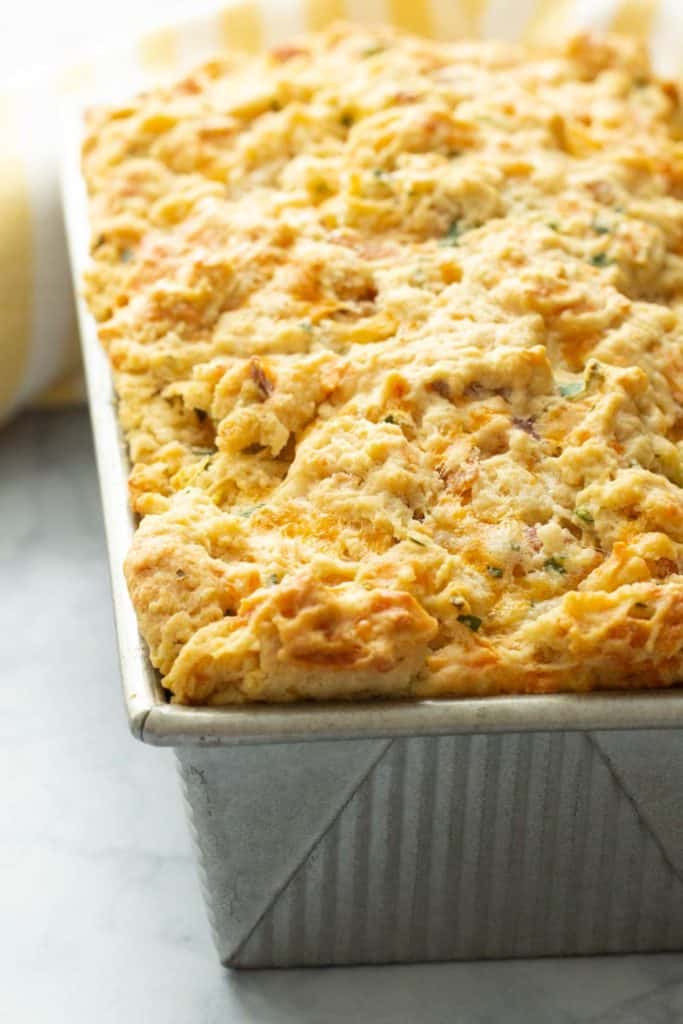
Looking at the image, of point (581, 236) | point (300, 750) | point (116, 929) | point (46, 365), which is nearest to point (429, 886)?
point (300, 750)

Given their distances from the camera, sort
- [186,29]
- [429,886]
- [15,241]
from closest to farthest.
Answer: [429,886] → [15,241] → [186,29]

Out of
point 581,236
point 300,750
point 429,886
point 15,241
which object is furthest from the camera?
point 15,241

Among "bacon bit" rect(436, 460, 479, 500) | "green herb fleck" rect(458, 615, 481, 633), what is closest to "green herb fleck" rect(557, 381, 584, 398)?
"bacon bit" rect(436, 460, 479, 500)

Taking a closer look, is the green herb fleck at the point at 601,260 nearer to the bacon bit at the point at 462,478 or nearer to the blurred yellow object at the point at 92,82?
the bacon bit at the point at 462,478

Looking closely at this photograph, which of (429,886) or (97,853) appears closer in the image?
(429,886)

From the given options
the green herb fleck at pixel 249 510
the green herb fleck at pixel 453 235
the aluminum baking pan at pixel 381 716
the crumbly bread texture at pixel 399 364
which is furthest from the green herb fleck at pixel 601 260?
the aluminum baking pan at pixel 381 716

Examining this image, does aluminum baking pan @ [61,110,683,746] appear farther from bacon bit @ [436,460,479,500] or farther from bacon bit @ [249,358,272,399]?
bacon bit @ [249,358,272,399]

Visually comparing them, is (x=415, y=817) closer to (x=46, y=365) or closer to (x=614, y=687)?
(x=614, y=687)

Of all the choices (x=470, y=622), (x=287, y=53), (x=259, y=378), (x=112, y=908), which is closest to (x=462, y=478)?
(x=470, y=622)

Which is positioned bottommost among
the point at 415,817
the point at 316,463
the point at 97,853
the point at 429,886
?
the point at 97,853
